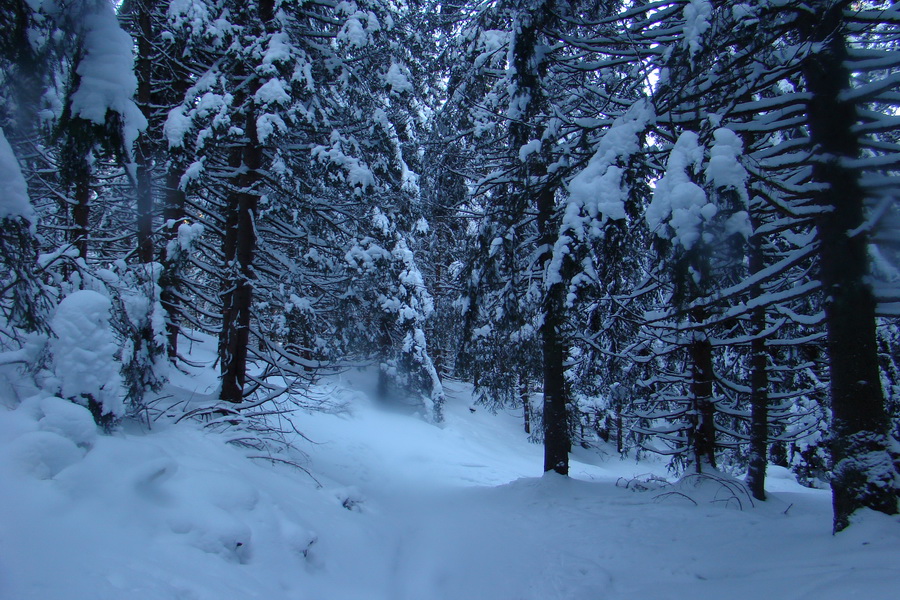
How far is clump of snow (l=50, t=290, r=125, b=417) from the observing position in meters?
3.75

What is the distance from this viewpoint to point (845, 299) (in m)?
4.43

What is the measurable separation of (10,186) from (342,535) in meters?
4.69

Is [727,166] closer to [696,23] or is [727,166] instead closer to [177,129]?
[696,23]

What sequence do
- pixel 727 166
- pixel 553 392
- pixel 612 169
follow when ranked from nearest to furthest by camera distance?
pixel 727 166, pixel 612 169, pixel 553 392

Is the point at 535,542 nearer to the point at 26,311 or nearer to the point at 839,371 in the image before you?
the point at 839,371

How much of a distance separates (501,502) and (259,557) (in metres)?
5.07

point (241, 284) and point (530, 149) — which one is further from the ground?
point (530, 149)

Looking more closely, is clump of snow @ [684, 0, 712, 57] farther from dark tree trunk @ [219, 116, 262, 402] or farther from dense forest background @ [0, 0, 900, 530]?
dark tree trunk @ [219, 116, 262, 402]

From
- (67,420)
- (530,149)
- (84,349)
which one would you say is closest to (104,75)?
(84,349)

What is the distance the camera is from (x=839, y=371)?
4.46 meters

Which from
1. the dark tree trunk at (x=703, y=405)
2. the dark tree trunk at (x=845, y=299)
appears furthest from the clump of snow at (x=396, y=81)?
the dark tree trunk at (x=703, y=405)

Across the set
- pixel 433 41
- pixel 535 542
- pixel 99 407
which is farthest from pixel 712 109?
pixel 433 41

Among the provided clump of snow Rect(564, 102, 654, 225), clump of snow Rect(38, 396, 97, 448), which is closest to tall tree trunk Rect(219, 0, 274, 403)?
clump of snow Rect(38, 396, 97, 448)

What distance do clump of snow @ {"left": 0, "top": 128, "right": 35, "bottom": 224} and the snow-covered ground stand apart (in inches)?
54.3
